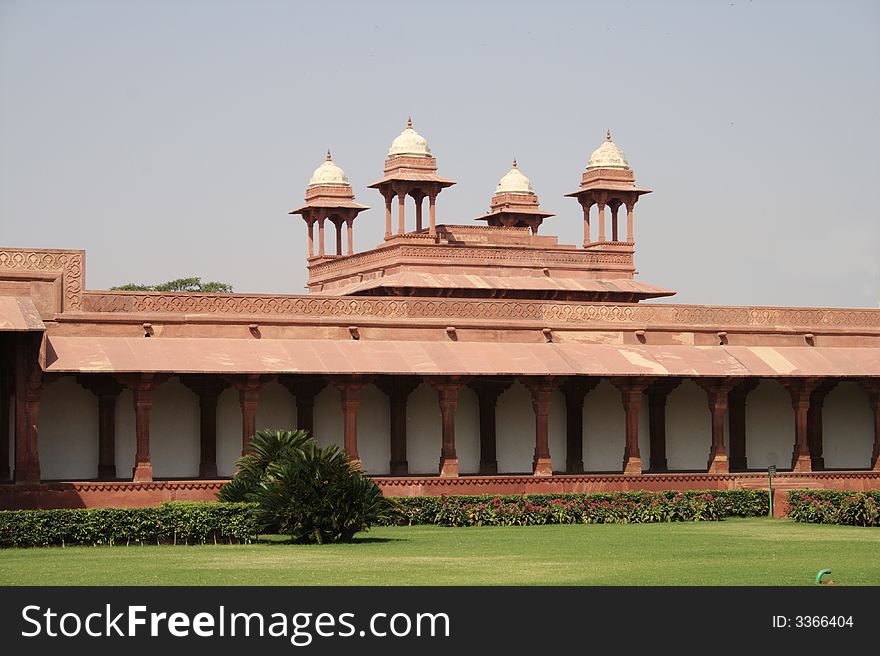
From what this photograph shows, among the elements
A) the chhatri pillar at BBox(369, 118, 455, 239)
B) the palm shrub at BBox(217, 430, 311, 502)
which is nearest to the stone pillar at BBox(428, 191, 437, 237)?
the chhatri pillar at BBox(369, 118, 455, 239)

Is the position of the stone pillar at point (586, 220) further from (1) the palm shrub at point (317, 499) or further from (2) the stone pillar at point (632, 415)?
(1) the palm shrub at point (317, 499)

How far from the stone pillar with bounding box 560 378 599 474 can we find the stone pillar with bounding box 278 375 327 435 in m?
6.68

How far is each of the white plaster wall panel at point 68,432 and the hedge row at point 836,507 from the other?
1555cm

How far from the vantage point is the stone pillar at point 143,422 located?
3825 centimetres

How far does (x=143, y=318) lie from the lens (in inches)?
1550

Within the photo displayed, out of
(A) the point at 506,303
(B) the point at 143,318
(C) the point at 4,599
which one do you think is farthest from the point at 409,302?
(C) the point at 4,599

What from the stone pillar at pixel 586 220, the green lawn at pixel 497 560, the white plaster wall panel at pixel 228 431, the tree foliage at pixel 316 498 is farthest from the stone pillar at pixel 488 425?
the tree foliage at pixel 316 498

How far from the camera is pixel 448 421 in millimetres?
41000

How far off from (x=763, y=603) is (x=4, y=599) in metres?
7.26

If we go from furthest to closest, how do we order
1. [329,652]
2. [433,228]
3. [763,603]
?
[433,228], [763,603], [329,652]

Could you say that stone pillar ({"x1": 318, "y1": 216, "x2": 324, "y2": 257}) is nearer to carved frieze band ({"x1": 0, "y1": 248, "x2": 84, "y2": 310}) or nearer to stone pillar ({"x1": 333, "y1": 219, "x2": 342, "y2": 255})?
stone pillar ({"x1": 333, "y1": 219, "x2": 342, "y2": 255})

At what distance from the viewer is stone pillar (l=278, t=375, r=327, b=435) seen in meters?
42.3

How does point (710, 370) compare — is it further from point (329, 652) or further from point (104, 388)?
point (329, 652)

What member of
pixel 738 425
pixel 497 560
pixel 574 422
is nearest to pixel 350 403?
A: pixel 574 422
